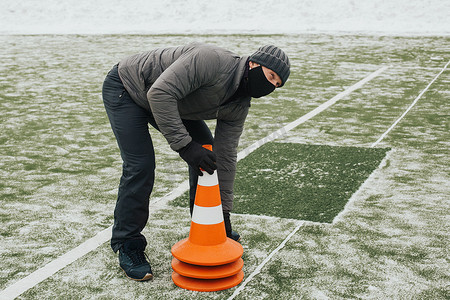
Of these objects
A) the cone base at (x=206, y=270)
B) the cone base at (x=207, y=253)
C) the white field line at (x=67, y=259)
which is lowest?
the white field line at (x=67, y=259)

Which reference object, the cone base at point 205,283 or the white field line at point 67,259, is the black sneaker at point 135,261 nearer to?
the cone base at point 205,283

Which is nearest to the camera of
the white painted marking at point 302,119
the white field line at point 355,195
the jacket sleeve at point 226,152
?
the jacket sleeve at point 226,152

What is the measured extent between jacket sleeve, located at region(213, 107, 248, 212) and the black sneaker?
614 mm

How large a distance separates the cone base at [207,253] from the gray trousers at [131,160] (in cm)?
29

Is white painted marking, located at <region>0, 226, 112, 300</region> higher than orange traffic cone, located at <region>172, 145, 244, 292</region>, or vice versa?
orange traffic cone, located at <region>172, 145, 244, 292</region>

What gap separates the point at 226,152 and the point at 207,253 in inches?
26.9

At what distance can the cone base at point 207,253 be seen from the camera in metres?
3.36

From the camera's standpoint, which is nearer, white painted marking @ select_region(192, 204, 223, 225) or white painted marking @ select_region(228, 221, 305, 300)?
white painted marking @ select_region(228, 221, 305, 300)

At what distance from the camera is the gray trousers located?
353cm

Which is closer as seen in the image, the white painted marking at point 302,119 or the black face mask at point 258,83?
the black face mask at point 258,83

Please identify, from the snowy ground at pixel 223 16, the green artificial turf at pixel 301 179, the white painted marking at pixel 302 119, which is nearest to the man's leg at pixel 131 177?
the green artificial turf at pixel 301 179

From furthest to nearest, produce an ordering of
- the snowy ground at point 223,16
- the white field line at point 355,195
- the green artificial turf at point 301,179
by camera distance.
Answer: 1. the snowy ground at point 223,16
2. the green artificial turf at point 301,179
3. the white field line at point 355,195

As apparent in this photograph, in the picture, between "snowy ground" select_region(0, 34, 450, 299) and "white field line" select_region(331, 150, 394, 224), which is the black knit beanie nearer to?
"snowy ground" select_region(0, 34, 450, 299)

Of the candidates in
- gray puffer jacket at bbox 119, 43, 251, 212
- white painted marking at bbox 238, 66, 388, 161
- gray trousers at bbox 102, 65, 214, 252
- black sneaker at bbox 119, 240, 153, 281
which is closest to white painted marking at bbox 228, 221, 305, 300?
black sneaker at bbox 119, 240, 153, 281
